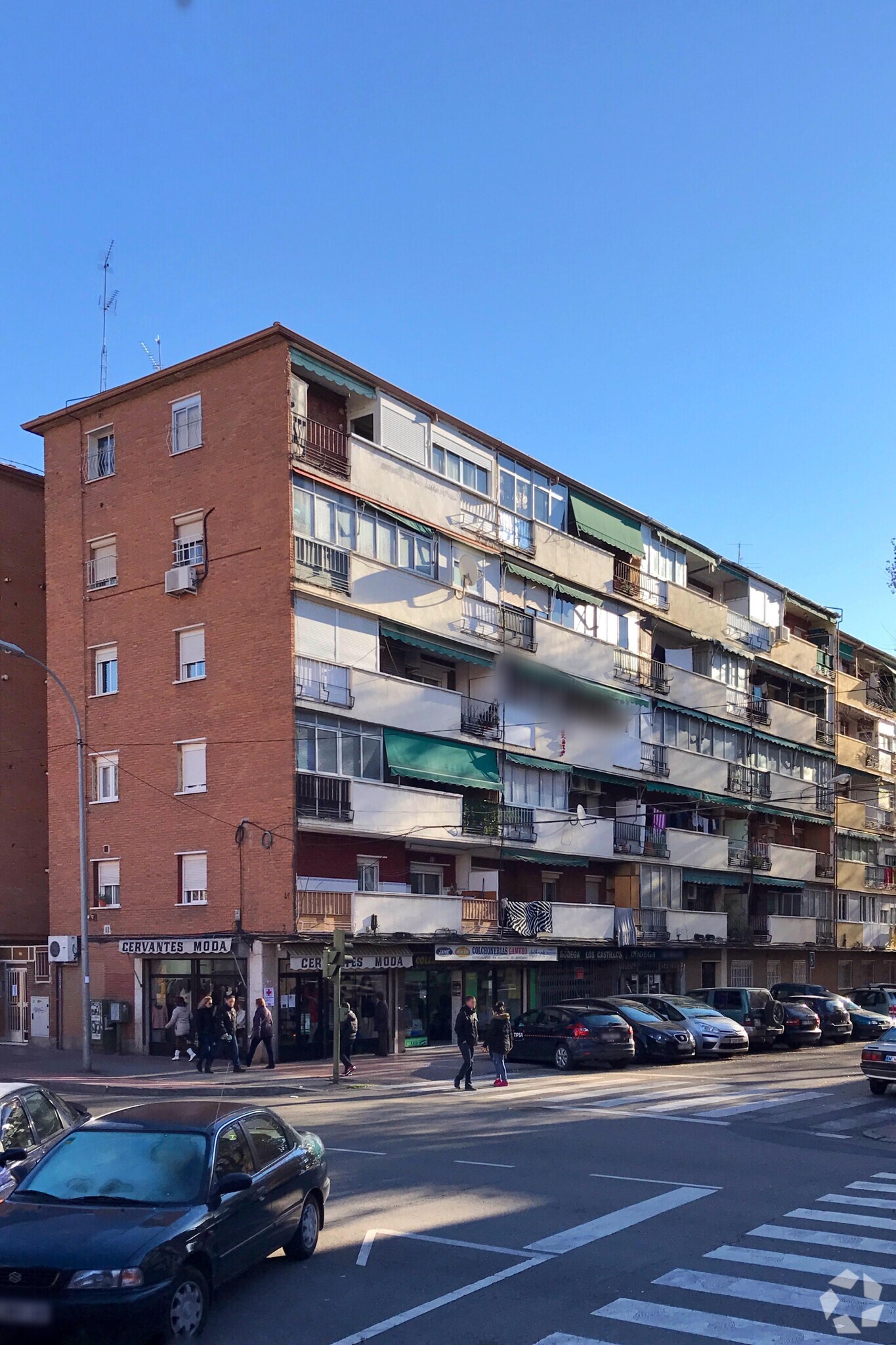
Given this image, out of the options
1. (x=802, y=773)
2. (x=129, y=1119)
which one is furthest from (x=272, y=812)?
(x=802, y=773)

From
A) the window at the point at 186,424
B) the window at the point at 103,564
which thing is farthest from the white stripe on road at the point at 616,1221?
the window at the point at 103,564

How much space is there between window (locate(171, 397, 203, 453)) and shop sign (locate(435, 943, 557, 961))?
44.6 feet

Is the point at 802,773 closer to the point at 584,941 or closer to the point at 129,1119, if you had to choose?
the point at 584,941

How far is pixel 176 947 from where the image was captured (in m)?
29.6

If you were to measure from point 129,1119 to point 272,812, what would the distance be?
19.9 m

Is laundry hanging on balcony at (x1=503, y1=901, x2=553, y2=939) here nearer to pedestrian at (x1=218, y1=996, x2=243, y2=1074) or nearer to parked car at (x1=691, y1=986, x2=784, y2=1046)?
parked car at (x1=691, y1=986, x2=784, y2=1046)

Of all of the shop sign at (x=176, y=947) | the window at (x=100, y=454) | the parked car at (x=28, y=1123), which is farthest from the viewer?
the window at (x=100, y=454)

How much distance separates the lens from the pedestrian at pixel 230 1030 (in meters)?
25.9

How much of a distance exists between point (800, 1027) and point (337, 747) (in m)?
15.1

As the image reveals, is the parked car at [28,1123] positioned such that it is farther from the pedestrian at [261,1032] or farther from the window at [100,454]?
the window at [100,454]

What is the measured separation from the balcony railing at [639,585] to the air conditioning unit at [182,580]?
52.1 feet

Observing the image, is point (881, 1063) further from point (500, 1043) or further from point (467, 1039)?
point (467, 1039)

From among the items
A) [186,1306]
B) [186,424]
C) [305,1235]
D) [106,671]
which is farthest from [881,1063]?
[186,424]

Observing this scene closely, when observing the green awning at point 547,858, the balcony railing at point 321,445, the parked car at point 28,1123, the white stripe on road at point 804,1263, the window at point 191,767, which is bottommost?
the white stripe on road at point 804,1263
